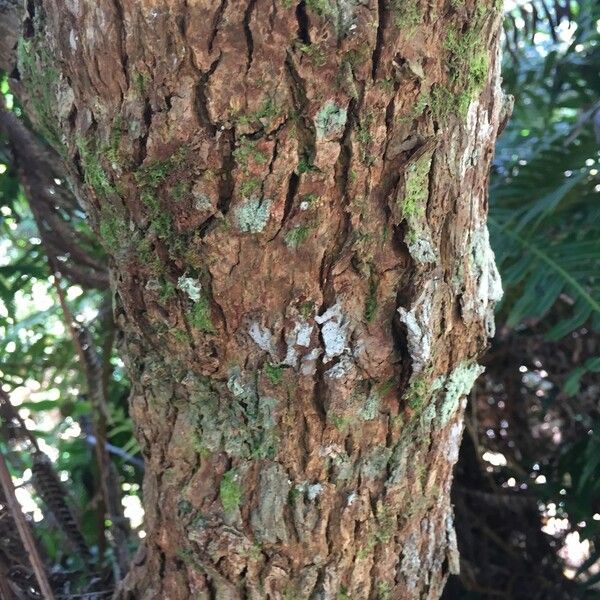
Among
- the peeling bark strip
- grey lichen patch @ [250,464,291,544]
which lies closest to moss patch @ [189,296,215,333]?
the peeling bark strip

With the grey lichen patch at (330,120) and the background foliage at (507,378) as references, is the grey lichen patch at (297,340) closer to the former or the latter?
the grey lichen patch at (330,120)

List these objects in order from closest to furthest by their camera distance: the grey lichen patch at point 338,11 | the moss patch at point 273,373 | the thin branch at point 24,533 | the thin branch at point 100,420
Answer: the grey lichen patch at point 338,11
the moss patch at point 273,373
the thin branch at point 24,533
the thin branch at point 100,420

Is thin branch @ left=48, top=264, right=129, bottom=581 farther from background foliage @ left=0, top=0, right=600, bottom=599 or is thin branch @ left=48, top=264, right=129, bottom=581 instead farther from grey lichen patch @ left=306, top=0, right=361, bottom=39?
grey lichen patch @ left=306, top=0, right=361, bottom=39

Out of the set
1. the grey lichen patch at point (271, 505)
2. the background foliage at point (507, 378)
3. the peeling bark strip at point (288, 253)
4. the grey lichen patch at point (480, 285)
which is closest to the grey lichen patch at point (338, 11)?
the peeling bark strip at point (288, 253)

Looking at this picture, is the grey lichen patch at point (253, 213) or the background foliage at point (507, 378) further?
the background foliage at point (507, 378)

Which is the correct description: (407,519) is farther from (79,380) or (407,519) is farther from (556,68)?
(556,68)

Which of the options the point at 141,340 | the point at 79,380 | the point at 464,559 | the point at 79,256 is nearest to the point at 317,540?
the point at 141,340
